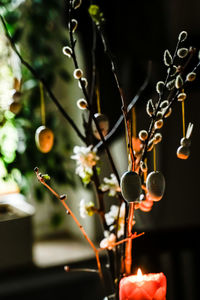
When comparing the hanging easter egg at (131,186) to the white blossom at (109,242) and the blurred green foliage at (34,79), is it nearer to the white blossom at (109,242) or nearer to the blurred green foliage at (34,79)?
the white blossom at (109,242)

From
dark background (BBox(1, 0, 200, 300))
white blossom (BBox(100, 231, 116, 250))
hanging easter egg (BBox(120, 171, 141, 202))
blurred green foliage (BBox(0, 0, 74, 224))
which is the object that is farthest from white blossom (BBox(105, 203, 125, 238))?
blurred green foliage (BBox(0, 0, 74, 224))

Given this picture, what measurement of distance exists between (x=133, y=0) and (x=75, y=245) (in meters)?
1.05

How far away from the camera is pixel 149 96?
65.1 inches

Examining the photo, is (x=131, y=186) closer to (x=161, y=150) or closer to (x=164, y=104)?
(x=164, y=104)

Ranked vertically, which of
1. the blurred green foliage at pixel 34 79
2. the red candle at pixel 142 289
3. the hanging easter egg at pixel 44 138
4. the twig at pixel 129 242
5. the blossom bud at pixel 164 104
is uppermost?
the blurred green foliage at pixel 34 79

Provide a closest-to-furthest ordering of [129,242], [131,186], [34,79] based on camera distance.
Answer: [131,186] → [129,242] → [34,79]

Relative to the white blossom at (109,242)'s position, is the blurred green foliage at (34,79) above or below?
above

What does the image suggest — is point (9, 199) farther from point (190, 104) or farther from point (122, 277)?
point (122, 277)

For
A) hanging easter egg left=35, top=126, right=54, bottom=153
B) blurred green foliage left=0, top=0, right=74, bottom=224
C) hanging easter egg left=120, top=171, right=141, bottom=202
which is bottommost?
hanging easter egg left=120, top=171, right=141, bottom=202

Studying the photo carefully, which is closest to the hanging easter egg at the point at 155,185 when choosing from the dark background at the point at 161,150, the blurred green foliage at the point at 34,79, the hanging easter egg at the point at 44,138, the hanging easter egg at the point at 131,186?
the hanging easter egg at the point at 131,186

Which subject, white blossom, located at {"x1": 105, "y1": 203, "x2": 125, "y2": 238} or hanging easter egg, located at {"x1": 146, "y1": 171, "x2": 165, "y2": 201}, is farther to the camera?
white blossom, located at {"x1": 105, "y1": 203, "x2": 125, "y2": 238}

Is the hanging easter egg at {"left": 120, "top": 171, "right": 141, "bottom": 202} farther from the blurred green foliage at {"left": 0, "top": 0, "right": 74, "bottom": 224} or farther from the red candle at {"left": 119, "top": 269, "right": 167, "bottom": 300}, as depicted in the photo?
the blurred green foliage at {"left": 0, "top": 0, "right": 74, "bottom": 224}

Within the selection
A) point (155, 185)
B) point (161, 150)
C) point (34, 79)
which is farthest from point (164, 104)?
point (34, 79)

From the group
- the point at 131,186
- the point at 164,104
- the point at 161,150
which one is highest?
the point at 161,150
